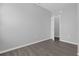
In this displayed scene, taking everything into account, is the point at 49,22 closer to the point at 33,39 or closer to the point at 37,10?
the point at 37,10

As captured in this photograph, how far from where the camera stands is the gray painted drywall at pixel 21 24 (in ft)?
8.67

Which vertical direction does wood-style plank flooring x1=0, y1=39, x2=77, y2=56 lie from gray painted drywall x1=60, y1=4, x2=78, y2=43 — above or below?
below

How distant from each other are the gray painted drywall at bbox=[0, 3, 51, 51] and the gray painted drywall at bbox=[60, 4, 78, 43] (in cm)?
104

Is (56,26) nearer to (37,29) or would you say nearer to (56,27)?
(56,27)

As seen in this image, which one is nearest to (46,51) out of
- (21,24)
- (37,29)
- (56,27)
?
(37,29)

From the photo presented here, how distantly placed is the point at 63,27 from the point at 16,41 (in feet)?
9.03

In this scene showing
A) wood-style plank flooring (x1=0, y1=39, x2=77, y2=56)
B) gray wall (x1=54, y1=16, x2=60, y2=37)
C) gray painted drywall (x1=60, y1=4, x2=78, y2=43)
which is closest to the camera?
wood-style plank flooring (x1=0, y1=39, x2=77, y2=56)

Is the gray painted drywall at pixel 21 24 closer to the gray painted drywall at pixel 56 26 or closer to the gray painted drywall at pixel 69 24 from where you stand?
the gray painted drywall at pixel 56 26

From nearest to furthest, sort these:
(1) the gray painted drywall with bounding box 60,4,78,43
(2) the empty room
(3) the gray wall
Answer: (2) the empty room < (1) the gray painted drywall with bounding box 60,4,78,43 < (3) the gray wall

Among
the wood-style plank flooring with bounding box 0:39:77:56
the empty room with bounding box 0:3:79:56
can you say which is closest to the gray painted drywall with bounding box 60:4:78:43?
the empty room with bounding box 0:3:79:56

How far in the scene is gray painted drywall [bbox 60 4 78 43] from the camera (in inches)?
135

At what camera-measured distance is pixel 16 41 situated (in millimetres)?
3057

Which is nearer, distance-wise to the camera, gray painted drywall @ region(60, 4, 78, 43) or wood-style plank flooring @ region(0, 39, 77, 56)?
wood-style plank flooring @ region(0, 39, 77, 56)

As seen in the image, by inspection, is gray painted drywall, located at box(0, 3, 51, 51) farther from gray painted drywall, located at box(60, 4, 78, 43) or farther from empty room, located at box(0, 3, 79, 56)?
gray painted drywall, located at box(60, 4, 78, 43)
